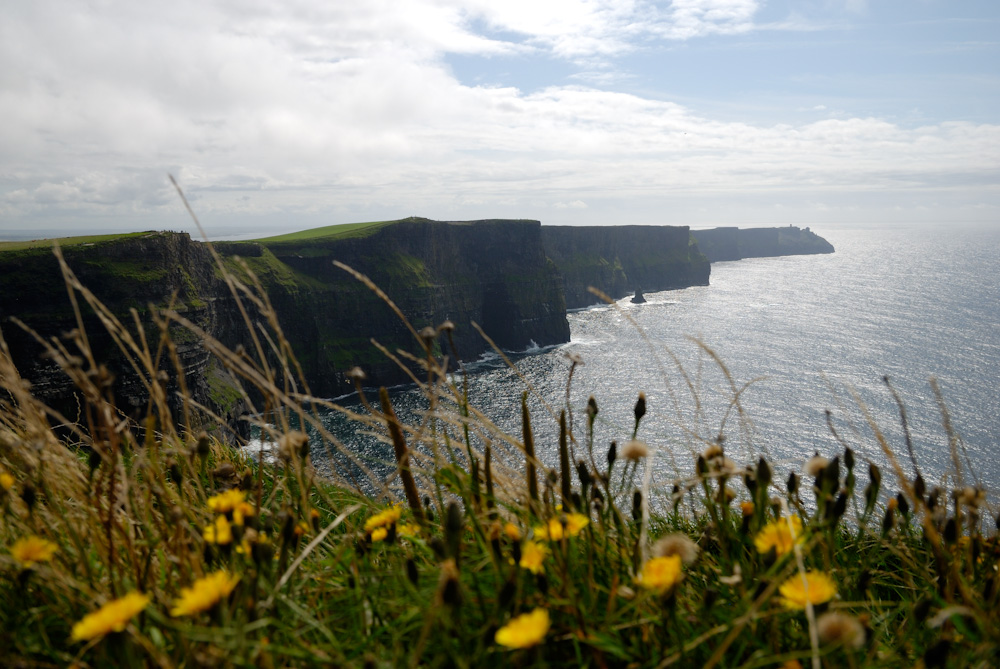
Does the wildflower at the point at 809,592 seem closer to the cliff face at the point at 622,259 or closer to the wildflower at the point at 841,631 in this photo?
the wildflower at the point at 841,631

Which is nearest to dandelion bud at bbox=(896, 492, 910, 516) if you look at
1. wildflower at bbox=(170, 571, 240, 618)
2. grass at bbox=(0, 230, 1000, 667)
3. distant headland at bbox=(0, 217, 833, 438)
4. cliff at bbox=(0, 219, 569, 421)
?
grass at bbox=(0, 230, 1000, 667)

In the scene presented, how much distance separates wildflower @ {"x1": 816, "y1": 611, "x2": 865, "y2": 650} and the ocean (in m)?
14.0

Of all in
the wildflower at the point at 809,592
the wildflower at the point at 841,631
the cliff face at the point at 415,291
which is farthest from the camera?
the cliff face at the point at 415,291

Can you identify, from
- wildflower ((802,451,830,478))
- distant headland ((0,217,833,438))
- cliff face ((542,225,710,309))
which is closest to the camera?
wildflower ((802,451,830,478))

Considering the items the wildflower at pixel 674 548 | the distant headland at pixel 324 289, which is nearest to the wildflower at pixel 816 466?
the wildflower at pixel 674 548

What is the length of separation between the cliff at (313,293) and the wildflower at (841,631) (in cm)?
1942

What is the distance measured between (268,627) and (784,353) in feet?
289

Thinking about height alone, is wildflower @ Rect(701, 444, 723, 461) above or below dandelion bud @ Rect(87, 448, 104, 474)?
above

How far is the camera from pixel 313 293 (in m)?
79.9

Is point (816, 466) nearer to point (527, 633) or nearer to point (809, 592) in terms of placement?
point (809, 592)

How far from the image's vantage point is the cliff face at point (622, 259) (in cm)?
14338

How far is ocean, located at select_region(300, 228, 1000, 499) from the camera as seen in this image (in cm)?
4628

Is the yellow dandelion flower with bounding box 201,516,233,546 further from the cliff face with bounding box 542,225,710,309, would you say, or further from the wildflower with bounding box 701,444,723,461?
the cliff face with bounding box 542,225,710,309

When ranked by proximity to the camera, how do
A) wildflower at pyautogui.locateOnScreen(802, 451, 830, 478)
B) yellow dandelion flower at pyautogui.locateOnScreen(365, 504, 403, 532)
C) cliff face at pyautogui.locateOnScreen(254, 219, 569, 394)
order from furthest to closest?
cliff face at pyautogui.locateOnScreen(254, 219, 569, 394)
yellow dandelion flower at pyautogui.locateOnScreen(365, 504, 403, 532)
wildflower at pyautogui.locateOnScreen(802, 451, 830, 478)
